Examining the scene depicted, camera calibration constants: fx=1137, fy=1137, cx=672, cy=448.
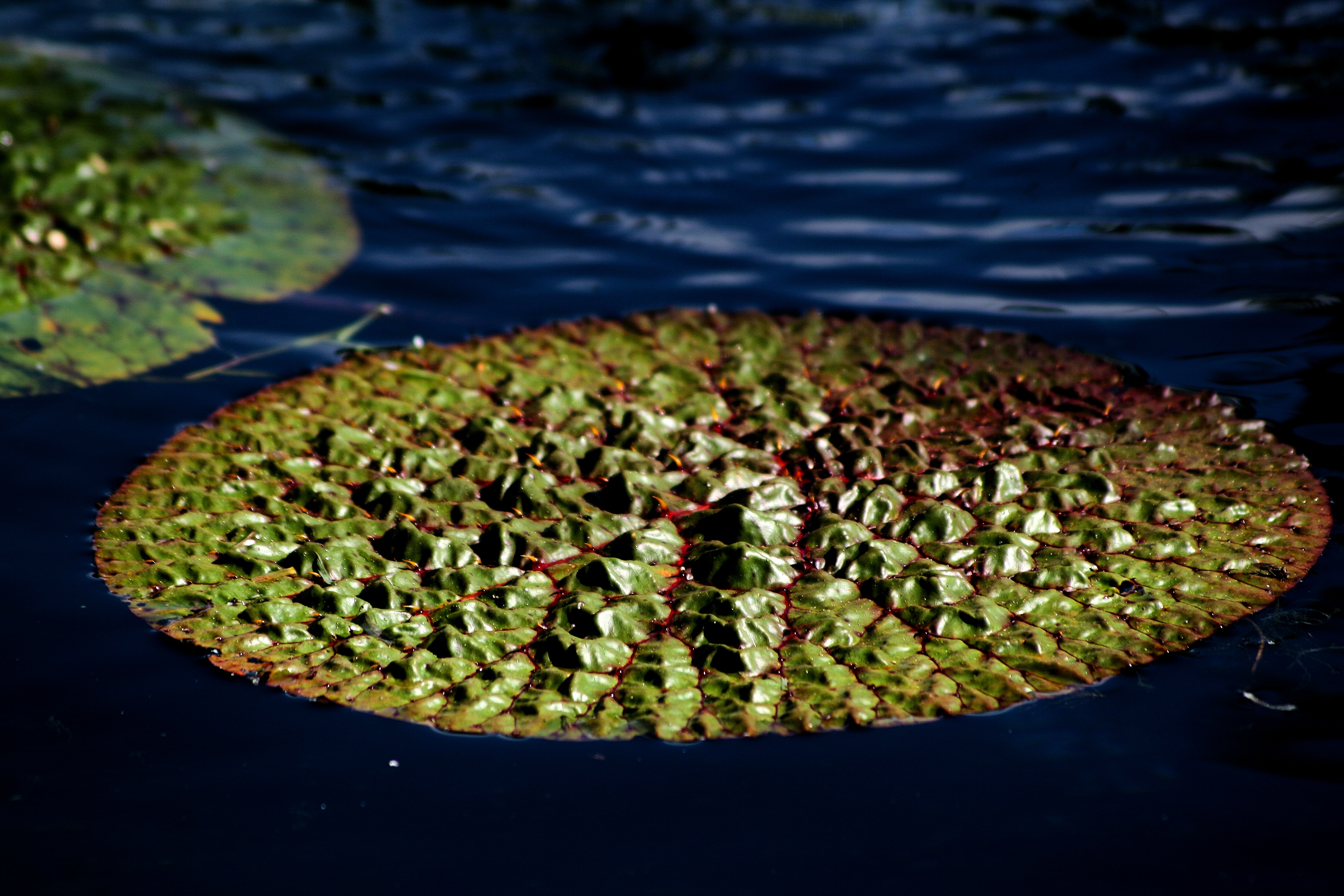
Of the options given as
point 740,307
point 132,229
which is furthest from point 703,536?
point 132,229

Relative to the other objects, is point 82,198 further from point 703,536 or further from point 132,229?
point 703,536

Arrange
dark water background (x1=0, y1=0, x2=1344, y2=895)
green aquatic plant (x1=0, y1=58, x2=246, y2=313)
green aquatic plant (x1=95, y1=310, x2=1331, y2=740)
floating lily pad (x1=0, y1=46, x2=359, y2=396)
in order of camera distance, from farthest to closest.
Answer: green aquatic plant (x1=0, y1=58, x2=246, y2=313), floating lily pad (x1=0, y1=46, x2=359, y2=396), green aquatic plant (x1=95, y1=310, x2=1331, y2=740), dark water background (x1=0, y1=0, x2=1344, y2=895)

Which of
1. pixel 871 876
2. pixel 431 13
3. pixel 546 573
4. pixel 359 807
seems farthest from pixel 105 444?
pixel 431 13

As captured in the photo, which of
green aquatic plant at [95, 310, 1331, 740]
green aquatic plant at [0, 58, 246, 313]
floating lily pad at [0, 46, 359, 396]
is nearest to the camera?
green aquatic plant at [95, 310, 1331, 740]

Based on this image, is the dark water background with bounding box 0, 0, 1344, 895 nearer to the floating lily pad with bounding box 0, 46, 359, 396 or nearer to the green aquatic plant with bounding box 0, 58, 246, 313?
the floating lily pad with bounding box 0, 46, 359, 396

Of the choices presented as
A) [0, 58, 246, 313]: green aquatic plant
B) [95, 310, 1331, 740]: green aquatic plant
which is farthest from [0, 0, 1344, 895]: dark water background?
[0, 58, 246, 313]: green aquatic plant

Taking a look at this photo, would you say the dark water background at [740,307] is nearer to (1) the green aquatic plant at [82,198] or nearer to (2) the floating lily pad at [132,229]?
(2) the floating lily pad at [132,229]

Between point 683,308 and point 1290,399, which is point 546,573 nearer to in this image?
point 683,308
